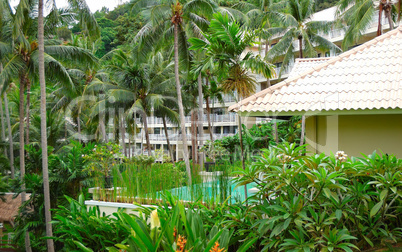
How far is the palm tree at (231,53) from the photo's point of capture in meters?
7.55

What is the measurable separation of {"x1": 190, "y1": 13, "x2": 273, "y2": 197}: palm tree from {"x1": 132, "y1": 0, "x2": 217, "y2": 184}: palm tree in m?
8.14

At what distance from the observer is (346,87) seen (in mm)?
6562

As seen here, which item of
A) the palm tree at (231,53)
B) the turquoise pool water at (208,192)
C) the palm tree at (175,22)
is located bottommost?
the turquoise pool water at (208,192)

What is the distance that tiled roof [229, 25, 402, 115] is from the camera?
6105 mm

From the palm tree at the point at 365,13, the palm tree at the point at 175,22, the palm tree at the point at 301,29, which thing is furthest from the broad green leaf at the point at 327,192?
the palm tree at the point at 301,29

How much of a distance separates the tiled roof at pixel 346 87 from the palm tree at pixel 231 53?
89cm

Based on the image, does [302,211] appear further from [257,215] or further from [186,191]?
[186,191]

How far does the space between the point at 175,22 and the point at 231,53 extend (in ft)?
33.4

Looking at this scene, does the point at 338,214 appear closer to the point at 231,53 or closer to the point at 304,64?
the point at 231,53

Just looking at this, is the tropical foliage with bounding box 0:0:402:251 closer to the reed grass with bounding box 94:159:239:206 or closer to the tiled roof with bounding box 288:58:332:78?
the reed grass with bounding box 94:159:239:206

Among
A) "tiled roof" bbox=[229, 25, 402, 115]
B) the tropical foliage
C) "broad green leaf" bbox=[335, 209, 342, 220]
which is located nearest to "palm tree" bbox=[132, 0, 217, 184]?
the tropical foliage

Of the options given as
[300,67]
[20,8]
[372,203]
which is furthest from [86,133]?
[372,203]

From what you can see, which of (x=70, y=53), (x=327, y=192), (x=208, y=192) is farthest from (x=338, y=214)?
(x=70, y=53)

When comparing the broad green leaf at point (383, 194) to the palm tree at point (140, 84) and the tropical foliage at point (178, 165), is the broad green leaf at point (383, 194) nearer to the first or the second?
the tropical foliage at point (178, 165)
